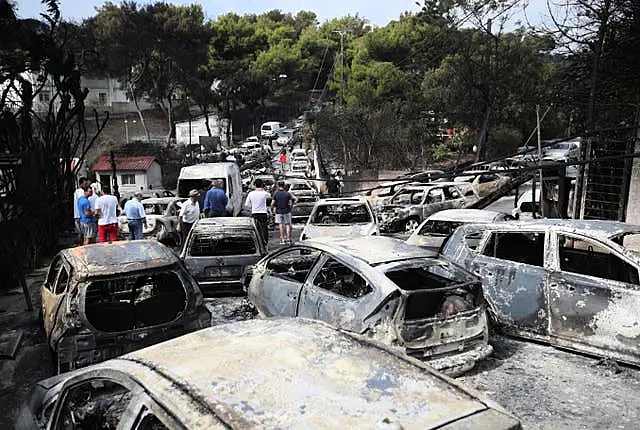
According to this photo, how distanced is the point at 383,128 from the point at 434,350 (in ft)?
92.1

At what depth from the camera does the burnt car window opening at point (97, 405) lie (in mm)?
3814

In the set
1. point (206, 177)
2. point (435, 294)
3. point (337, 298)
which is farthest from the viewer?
point (206, 177)

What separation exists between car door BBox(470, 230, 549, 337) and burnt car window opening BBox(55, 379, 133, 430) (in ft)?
15.8

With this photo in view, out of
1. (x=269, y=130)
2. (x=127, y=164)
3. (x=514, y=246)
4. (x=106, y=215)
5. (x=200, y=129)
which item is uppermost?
(x=200, y=129)

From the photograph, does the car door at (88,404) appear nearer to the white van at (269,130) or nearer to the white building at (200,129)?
the white van at (269,130)

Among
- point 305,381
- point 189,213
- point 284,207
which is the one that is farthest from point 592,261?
point 189,213

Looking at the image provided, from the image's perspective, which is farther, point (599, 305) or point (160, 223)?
point (160, 223)

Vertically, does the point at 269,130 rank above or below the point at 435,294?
above

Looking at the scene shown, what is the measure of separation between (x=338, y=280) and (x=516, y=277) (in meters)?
2.12

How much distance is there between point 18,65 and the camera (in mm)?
15766

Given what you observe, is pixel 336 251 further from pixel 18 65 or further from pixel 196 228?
pixel 18 65

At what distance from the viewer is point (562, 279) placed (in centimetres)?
663

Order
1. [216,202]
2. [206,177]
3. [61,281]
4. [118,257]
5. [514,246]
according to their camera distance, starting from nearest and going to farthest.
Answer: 1. [118,257]
2. [61,281]
3. [514,246]
4. [216,202]
5. [206,177]

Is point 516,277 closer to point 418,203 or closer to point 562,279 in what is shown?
point 562,279
